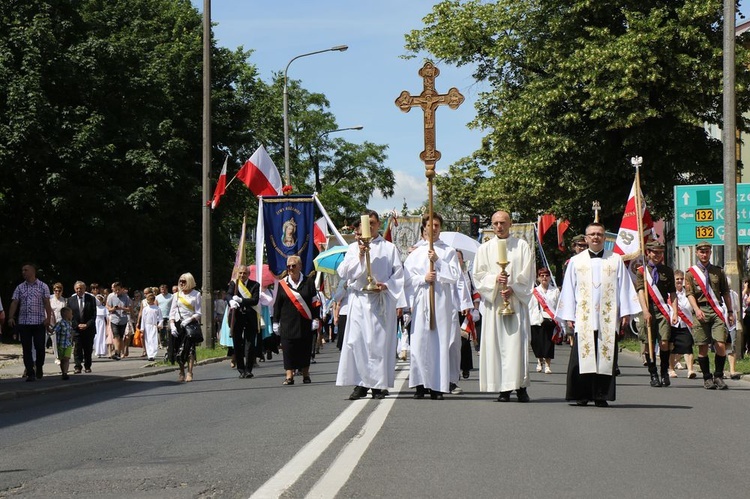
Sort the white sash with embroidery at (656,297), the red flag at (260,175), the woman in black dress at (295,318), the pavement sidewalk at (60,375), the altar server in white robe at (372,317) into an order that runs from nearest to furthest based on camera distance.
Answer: the altar server in white robe at (372,317), the white sash with embroidery at (656,297), the woman in black dress at (295,318), the pavement sidewalk at (60,375), the red flag at (260,175)

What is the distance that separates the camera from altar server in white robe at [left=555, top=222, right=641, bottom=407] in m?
13.1

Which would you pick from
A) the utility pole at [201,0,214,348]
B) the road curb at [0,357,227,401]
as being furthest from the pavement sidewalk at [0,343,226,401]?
the utility pole at [201,0,214,348]

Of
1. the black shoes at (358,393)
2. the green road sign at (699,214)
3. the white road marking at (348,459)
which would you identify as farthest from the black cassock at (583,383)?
the green road sign at (699,214)

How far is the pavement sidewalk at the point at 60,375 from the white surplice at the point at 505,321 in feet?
23.6

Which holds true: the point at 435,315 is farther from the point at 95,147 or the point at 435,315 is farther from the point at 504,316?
the point at 95,147

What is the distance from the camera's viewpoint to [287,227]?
2966 centimetres

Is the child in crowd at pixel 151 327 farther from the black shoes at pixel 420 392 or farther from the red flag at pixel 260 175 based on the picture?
the black shoes at pixel 420 392

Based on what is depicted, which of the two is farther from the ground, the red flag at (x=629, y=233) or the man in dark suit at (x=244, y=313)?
the red flag at (x=629, y=233)

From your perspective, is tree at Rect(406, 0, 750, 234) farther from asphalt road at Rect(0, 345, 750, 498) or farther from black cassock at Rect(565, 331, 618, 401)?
black cassock at Rect(565, 331, 618, 401)

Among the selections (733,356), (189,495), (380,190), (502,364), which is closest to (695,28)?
(733,356)

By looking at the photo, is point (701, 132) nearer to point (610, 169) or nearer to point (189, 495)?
point (610, 169)

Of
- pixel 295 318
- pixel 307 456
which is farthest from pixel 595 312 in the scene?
pixel 295 318

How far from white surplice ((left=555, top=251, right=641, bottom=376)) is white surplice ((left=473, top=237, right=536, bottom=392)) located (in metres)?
0.44

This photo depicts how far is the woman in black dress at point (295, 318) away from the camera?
59.4 feet
